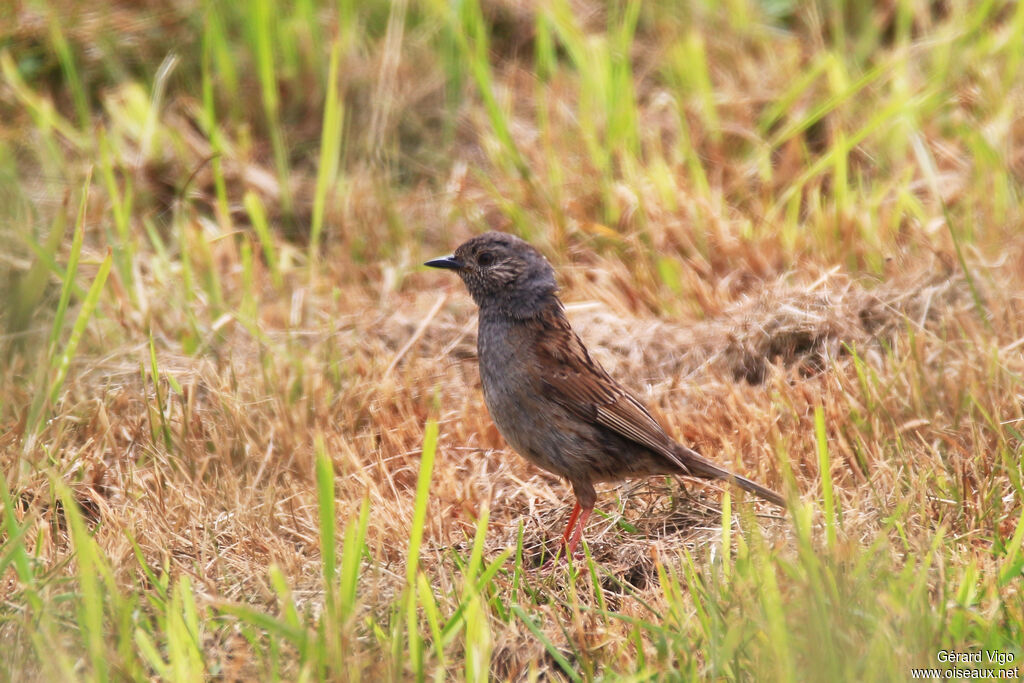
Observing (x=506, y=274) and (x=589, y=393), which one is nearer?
(x=589, y=393)

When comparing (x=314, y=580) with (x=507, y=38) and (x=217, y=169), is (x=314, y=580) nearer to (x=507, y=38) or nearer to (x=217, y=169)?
(x=217, y=169)

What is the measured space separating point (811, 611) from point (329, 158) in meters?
4.50

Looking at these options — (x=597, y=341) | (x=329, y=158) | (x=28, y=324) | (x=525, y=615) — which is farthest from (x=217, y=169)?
(x=525, y=615)

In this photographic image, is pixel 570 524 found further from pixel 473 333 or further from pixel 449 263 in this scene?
pixel 473 333

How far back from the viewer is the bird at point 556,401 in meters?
4.33

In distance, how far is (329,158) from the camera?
6500mm

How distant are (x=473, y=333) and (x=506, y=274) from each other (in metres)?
1.11

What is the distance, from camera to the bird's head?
4.79 meters

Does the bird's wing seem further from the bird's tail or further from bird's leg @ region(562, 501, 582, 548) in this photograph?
bird's leg @ region(562, 501, 582, 548)

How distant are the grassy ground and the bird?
178 mm

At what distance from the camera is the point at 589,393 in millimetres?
4512

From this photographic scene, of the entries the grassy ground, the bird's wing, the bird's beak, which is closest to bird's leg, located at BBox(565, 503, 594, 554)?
the grassy ground

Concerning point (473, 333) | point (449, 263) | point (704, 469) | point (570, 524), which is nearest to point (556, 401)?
point (570, 524)

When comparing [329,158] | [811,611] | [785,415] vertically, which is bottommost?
[785,415]
